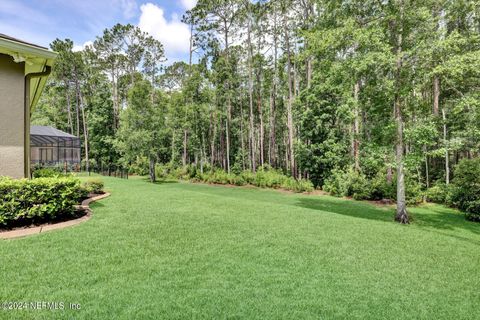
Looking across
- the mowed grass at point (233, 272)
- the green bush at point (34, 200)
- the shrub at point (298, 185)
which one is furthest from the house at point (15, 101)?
the shrub at point (298, 185)

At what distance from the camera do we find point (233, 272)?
12.6 ft

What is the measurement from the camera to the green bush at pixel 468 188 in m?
10.3

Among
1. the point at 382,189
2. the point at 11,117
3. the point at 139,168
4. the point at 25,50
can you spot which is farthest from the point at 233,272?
the point at 139,168

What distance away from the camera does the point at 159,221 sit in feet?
20.9

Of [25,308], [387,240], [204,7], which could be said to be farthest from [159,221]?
[204,7]

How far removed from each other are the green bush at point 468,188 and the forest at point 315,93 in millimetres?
70

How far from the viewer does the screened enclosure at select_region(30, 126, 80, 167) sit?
68.8 ft

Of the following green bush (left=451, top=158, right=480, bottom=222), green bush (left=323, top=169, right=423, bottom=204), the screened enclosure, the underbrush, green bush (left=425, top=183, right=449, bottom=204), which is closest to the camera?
green bush (left=451, top=158, right=480, bottom=222)

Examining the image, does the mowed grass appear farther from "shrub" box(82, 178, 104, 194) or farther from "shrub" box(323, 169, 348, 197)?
"shrub" box(323, 169, 348, 197)

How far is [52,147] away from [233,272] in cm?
2461

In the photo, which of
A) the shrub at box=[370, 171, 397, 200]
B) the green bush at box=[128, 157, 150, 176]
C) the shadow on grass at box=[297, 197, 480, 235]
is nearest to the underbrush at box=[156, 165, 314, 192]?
the green bush at box=[128, 157, 150, 176]

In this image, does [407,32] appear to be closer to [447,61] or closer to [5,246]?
[447,61]

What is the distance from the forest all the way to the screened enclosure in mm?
4333

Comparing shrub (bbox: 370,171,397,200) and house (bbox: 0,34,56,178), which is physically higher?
house (bbox: 0,34,56,178)
